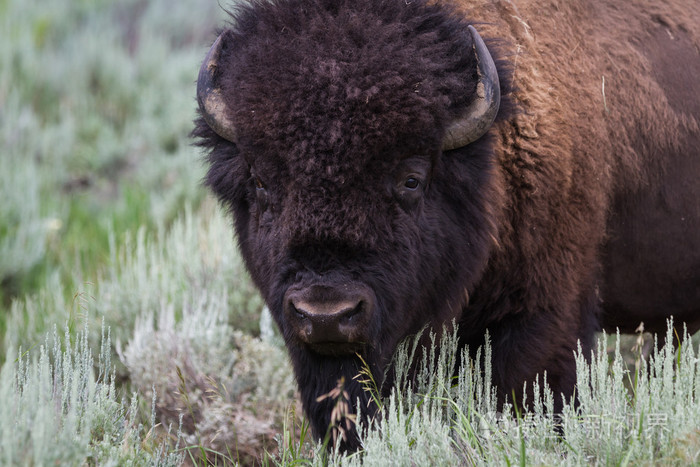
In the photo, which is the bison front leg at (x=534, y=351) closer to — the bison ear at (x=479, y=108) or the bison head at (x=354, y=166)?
the bison head at (x=354, y=166)

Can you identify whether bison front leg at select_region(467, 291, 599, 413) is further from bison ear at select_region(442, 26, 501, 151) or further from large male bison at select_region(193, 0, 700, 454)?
bison ear at select_region(442, 26, 501, 151)

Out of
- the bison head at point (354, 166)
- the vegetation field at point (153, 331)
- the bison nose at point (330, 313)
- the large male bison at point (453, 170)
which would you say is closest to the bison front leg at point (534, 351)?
the large male bison at point (453, 170)

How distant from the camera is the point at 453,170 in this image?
3.62 meters

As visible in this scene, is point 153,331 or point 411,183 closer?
point 411,183

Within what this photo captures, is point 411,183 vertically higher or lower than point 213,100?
lower

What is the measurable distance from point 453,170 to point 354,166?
549mm

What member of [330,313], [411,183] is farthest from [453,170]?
[330,313]

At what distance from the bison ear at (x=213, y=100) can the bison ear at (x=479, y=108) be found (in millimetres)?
946

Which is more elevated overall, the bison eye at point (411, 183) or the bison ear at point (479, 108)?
the bison ear at point (479, 108)

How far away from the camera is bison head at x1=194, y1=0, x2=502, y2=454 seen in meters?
3.24

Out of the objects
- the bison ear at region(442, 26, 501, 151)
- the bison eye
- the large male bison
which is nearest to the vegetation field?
the large male bison

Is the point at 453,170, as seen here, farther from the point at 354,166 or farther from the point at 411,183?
the point at 354,166

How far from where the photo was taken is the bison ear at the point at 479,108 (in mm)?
3430

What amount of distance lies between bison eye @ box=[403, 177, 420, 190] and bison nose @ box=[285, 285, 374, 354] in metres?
0.53
